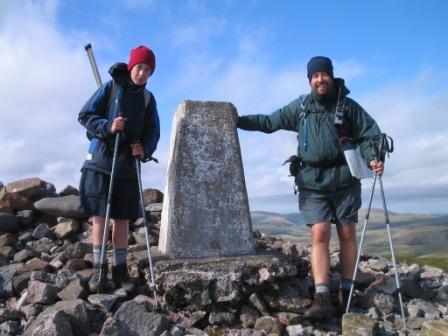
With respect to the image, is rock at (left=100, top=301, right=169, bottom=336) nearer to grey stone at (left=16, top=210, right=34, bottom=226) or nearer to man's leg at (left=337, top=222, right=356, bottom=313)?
man's leg at (left=337, top=222, right=356, bottom=313)

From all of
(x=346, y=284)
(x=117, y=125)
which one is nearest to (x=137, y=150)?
(x=117, y=125)

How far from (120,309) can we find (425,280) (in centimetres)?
572

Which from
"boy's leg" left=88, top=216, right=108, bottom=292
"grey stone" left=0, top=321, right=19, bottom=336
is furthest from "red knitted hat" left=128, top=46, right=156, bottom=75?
"grey stone" left=0, top=321, right=19, bottom=336

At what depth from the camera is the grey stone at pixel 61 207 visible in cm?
871

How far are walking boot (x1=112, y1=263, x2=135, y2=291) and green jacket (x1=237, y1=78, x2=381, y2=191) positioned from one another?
258 cm

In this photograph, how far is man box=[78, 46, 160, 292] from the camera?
551cm

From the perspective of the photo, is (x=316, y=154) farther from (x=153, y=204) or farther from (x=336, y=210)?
(x=153, y=204)

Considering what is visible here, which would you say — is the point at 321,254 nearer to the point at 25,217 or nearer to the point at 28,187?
the point at 25,217

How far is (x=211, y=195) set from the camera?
6191 mm

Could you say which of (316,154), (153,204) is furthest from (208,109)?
(153,204)

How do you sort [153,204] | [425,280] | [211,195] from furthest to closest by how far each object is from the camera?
[153,204], [425,280], [211,195]

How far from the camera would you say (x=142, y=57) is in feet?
18.2

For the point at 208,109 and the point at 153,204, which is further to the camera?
the point at 153,204

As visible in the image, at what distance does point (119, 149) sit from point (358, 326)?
11.8 ft
